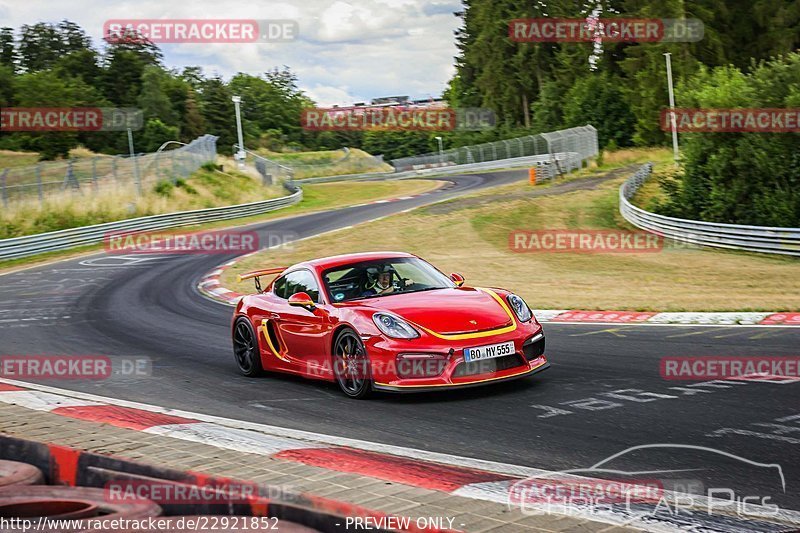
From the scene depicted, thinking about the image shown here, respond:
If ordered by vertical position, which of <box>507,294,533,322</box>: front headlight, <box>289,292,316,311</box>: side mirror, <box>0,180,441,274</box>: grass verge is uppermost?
<box>289,292,316,311</box>: side mirror

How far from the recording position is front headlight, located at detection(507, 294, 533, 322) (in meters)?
8.89

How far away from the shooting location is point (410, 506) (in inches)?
169

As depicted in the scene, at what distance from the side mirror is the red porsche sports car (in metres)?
0.01

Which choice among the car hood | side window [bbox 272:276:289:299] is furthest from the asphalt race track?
side window [bbox 272:276:289:299]

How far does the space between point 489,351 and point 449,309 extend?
24.9 inches

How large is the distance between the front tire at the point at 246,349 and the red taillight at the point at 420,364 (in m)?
2.64

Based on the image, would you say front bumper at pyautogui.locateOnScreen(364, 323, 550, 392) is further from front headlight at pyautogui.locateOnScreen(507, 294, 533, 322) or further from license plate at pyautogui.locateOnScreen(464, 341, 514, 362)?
front headlight at pyautogui.locateOnScreen(507, 294, 533, 322)

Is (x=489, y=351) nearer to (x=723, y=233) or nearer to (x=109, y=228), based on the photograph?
(x=723, y=233)

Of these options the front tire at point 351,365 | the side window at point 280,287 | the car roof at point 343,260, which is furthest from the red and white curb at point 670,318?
the front tire at point 351,365

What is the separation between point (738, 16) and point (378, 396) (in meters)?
68.5

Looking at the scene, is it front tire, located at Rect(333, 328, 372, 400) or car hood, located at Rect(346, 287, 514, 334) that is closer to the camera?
car hood, located at Rect(346, 287, 514, 334)

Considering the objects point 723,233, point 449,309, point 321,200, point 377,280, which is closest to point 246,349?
point 377,280

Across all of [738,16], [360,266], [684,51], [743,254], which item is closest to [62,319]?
[360,266]

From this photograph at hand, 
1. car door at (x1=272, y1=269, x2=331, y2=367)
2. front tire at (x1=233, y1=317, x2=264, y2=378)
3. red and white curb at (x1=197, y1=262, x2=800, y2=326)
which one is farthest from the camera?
red and white curb at (x1=197, y1=262, x2=800, y2=326)
